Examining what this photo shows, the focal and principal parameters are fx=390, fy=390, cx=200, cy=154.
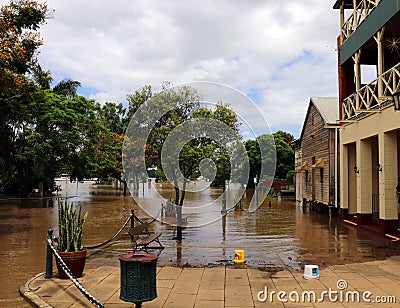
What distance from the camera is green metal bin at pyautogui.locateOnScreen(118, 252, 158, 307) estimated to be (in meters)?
4.87

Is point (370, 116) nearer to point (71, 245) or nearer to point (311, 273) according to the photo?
point (311, 273)

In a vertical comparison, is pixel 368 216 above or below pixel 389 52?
below

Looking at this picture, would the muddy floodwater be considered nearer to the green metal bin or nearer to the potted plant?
the potted plant

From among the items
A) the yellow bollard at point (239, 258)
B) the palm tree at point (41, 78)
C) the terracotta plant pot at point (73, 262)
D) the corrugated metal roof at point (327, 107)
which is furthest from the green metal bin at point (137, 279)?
the palm tree at point (41, 78)

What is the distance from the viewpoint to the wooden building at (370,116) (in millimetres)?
11977

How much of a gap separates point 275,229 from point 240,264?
6.24 m

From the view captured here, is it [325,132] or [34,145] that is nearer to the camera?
[325,132]

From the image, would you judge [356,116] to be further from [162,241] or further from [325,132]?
[162,241]

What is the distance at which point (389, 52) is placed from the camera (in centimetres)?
1528

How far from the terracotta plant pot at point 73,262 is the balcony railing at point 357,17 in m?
11.5

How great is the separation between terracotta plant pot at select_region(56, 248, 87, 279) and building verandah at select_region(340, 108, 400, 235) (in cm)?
918

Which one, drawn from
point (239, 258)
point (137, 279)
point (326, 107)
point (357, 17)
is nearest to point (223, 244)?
point (239, 258)

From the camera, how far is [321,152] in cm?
2025

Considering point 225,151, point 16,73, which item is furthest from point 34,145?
point 225,151
